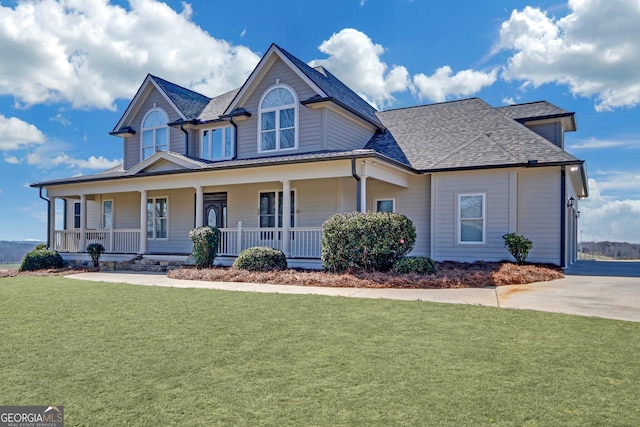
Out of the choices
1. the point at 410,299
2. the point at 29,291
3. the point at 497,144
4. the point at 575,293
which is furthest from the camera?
the point at 497,144

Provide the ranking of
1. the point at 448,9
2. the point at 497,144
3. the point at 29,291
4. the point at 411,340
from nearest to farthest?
the point at 411,340, the point at 29,291, the point at 448,9, the point at 497,144

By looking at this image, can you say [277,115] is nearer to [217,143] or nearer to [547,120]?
[217,143]

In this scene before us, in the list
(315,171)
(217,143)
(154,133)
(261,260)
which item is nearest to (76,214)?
(154,133)

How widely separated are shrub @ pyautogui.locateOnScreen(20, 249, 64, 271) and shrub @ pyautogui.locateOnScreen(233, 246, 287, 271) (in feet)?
30.1

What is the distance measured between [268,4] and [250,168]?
6.50 meters

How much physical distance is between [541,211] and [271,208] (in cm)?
978

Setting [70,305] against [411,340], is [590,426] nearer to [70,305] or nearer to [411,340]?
[411,340]

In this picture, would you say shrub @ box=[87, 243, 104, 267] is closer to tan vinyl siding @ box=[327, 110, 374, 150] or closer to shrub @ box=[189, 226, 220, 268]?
shrub @ box=[189, 226, 220, 268]

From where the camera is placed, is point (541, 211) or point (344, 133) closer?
point (541, 211)

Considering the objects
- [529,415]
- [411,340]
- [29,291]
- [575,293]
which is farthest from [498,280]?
[29,291]

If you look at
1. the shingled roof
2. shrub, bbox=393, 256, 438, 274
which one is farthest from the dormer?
shrub, bbox=393, 256, 438, 274

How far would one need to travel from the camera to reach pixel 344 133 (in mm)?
17469

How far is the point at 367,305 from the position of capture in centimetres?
786

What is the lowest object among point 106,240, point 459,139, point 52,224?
point 106,240
